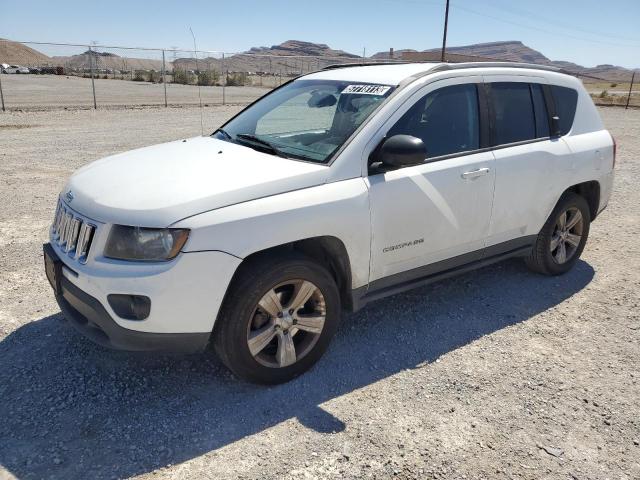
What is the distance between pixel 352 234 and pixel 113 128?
12.7 meters

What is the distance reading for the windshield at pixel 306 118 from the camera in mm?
3473

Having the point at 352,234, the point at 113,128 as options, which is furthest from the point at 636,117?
the point at 352,234

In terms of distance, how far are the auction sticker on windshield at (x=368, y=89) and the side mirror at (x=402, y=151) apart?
19.9 inches

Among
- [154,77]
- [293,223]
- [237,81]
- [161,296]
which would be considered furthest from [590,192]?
[154,77]

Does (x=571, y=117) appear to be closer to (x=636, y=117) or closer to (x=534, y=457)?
(x=534, y=457)

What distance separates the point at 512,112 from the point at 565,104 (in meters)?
0.81

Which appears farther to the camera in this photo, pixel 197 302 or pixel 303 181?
pixel 303 181

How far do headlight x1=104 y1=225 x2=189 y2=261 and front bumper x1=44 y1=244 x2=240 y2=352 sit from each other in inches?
2.1

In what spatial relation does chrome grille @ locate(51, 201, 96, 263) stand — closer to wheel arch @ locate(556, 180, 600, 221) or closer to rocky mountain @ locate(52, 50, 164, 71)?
wheel arch @ locate(556, 180, 600, 221)

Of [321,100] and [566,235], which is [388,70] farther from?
[566,235]

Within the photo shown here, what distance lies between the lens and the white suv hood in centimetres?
275

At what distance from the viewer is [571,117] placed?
4727mm

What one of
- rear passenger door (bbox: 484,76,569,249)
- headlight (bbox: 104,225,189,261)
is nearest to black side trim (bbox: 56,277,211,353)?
headlight (bbox: 104,225,189,261)

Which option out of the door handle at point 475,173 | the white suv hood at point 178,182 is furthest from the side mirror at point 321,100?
the door handle at point 475,173
